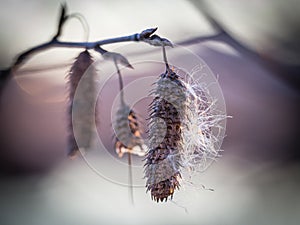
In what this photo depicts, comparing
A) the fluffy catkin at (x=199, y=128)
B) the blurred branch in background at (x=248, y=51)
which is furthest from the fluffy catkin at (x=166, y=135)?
the blurred branch in background at (x=248, y=51)

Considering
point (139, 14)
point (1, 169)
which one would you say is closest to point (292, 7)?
point (139, 14)

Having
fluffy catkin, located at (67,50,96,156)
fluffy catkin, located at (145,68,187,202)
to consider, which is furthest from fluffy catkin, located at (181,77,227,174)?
fluffy catkin, located at (67,50,96,156)

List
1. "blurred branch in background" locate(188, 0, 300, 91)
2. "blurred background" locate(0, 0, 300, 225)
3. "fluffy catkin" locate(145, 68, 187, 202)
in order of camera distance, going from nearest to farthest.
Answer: "fluffy catkin" locate(145, 68, 187, 202)
"blurred branch in background" locate(188, 0, 300, 91)
"blurred background" locate(0, 0, 300, 225)

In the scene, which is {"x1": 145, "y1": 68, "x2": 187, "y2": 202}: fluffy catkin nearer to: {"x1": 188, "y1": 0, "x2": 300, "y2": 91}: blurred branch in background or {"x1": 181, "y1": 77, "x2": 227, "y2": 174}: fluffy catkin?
{"x1": 181, "y1": 77, "x2": 227, "y2": 174}: fluffy catkin

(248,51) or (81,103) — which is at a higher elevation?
(248,51)

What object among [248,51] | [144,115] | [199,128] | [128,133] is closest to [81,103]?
[128,133]

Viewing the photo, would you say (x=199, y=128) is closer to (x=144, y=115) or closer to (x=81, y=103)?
(x=81, y=103)
